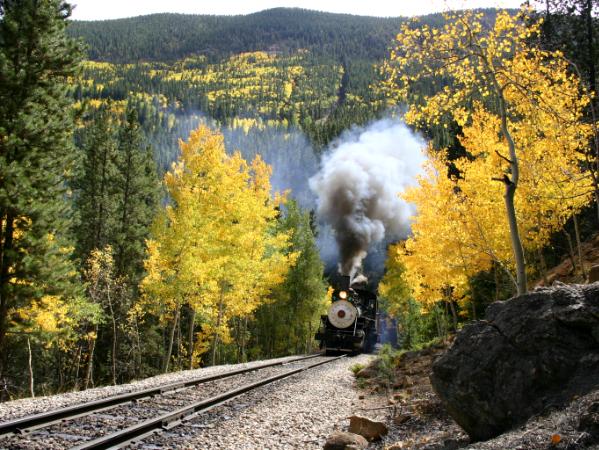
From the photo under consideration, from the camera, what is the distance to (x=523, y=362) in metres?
5.43

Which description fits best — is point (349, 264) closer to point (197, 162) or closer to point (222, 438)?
point (197, 162)

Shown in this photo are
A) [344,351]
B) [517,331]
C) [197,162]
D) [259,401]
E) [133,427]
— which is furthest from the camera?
[344,351]

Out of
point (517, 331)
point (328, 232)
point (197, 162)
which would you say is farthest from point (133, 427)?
point (328, 232)

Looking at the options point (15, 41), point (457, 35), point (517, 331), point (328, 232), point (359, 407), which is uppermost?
point (15, 41)

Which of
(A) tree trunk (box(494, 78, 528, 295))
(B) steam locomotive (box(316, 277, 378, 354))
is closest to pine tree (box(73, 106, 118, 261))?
(B) steam locomotive (box(316, 277, 378, 354))

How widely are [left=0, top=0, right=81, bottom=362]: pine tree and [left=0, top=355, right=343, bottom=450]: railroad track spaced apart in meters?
7.97

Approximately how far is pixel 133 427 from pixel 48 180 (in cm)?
1150

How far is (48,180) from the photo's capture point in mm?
15711

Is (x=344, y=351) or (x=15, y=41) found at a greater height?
(x=15, y=41)

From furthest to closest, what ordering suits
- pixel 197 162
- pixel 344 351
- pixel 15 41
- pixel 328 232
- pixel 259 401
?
pixel 328 232, pixel 344 351, pixel 197 162, pixel 15 41, pixel 259 401

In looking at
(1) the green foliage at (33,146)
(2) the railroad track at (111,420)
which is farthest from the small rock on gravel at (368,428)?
(1) the green foliage at (33,146)

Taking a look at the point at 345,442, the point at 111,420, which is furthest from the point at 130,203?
the point at 345,442

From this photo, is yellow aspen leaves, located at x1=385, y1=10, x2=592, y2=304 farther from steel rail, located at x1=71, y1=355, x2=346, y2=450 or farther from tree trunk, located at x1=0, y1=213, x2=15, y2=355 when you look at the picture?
tree trunk, located at x1=0, y1=213, x2=15, y2=355

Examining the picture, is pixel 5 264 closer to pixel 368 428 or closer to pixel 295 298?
pixel 368 428
